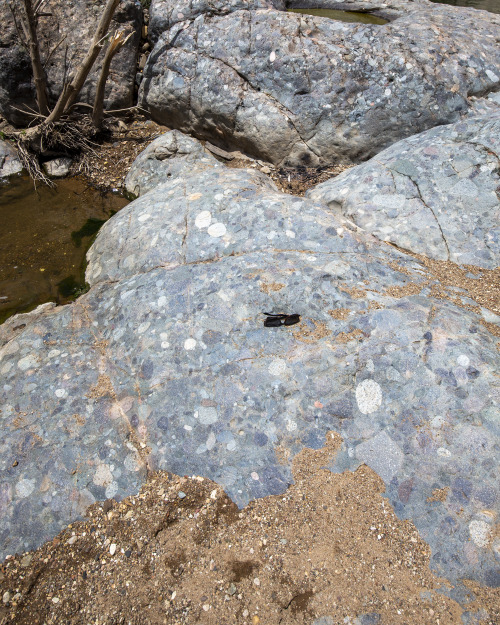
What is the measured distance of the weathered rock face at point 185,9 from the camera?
421 centimetres

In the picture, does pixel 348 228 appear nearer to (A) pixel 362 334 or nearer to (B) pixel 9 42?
(A) pixel 362 334

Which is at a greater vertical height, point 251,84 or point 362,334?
point 251,84

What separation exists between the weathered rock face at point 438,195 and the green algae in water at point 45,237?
193 centimetres

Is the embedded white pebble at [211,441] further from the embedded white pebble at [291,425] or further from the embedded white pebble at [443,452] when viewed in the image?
the embedded white pebble at [443,452]

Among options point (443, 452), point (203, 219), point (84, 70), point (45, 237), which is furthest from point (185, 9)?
point (443, 452)

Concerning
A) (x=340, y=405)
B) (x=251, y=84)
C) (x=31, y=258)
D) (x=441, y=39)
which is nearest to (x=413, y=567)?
(x=340, y=405)

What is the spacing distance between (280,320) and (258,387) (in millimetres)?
381

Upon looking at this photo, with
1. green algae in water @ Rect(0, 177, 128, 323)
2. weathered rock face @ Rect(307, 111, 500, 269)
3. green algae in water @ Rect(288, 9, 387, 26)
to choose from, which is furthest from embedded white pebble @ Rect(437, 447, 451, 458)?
green algae in water @ Rect(288, 9, 387, 26)

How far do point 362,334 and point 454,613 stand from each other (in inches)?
44.8

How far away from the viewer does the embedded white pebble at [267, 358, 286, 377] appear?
207 cm

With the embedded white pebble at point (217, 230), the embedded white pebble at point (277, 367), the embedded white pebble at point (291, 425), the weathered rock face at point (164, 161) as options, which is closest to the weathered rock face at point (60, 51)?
the weathered rock face at point (164, 161)

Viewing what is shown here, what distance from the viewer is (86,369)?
2.21 meters

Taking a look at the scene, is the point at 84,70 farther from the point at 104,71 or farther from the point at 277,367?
the point at 277,367

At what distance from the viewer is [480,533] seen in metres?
1.67
